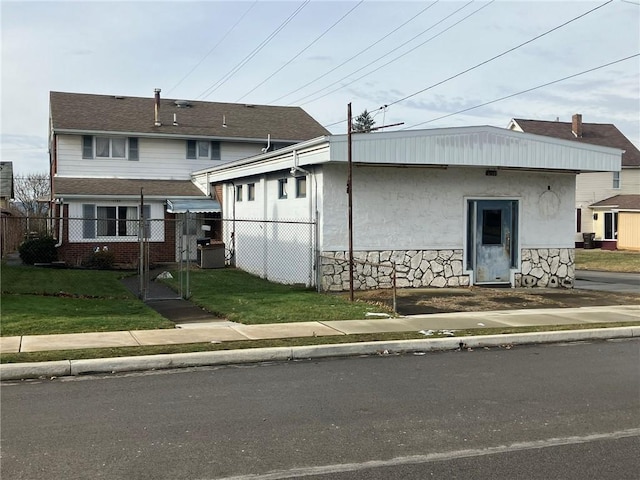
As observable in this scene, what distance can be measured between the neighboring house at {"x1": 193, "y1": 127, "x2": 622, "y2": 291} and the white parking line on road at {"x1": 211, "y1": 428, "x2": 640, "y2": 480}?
32.1ft

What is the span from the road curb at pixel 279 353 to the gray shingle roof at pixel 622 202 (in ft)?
105

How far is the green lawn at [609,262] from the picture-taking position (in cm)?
2884

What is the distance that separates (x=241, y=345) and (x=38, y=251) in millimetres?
17558

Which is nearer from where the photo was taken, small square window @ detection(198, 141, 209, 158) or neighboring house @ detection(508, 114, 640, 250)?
small square window @ detection(198, 141, 209, 158)

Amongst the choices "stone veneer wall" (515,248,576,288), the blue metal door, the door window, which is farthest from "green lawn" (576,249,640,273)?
the door window

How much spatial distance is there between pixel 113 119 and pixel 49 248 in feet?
25.9

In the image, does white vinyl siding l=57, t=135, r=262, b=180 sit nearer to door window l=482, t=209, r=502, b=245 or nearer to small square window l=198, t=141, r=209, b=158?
small square window l=198, t=141, r=209, b=158

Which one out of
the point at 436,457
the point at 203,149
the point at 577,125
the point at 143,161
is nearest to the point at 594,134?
the point at 577,125

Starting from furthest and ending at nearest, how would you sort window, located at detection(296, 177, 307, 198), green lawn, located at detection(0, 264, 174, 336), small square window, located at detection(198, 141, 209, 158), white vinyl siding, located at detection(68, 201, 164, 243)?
small square window, located at detection(198, 141, 209, 158), white vinyl siding, located at detection(68, 201, 164, 243), window, located at detection(296, 177, 307, 198), green lawn, located at detection(0, 264, 174, 336)

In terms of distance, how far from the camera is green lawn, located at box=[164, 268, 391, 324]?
12.2m

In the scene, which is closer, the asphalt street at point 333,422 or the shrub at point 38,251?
the asphalt street at point 333,422

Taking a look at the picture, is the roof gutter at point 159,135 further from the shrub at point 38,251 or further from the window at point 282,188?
the window at point 282,188

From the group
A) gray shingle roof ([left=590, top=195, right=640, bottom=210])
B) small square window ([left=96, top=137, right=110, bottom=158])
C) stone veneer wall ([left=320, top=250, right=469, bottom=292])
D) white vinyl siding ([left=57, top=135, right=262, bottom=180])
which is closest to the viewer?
stone veneer wall ([left=320, top=250, right=469, bottom=292])

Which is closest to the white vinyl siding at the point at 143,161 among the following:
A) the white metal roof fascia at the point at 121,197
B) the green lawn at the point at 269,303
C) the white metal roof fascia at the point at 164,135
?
the white metal roof fascia at the point at 164,135
